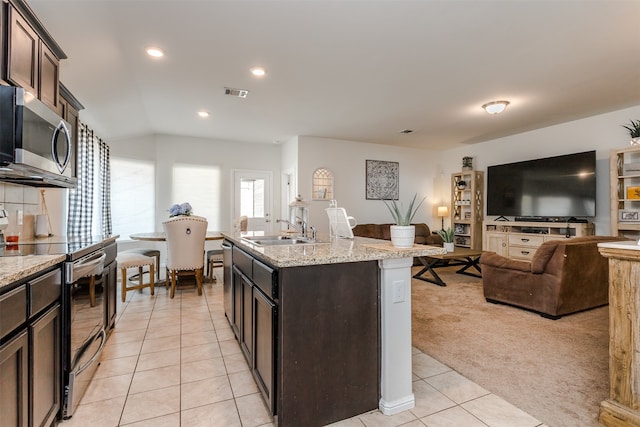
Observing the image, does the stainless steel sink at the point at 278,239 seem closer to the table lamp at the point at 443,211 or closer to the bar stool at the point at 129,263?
the bar stool at the point at 129,263

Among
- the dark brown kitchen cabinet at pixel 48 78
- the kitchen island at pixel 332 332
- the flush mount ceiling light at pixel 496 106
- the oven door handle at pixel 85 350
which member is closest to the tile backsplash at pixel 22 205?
the dark brown kitchen cabinet at pixel 48 78

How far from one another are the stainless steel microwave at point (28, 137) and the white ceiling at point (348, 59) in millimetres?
869

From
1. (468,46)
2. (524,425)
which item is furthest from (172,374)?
(468,46)

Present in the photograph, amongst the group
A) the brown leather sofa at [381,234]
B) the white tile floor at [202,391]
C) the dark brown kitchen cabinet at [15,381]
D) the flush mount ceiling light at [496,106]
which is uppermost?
the flush mount ceiling light at [496,106]

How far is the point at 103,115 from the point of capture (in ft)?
14.0

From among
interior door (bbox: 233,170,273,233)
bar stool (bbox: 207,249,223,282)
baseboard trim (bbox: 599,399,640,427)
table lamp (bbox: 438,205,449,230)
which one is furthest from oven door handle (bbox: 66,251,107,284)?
table lamp (bbox: 438,205,449,230)

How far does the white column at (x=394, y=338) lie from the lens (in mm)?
1686

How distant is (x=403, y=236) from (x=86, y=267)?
1.84m

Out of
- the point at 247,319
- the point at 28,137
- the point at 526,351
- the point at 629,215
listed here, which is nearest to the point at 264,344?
the point at 247,319

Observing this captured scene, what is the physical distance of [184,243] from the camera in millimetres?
3908

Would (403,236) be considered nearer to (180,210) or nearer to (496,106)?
(496,106)

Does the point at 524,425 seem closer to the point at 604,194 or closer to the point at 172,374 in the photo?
the point at 172,374

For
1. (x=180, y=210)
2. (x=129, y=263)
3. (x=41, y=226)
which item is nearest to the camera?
(x=41, y=226)

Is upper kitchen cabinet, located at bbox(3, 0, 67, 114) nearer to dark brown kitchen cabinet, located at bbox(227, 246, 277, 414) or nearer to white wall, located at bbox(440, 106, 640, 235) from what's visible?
dark brown kitchen cabinet, located at bbox(227, 246, 277, 414)
